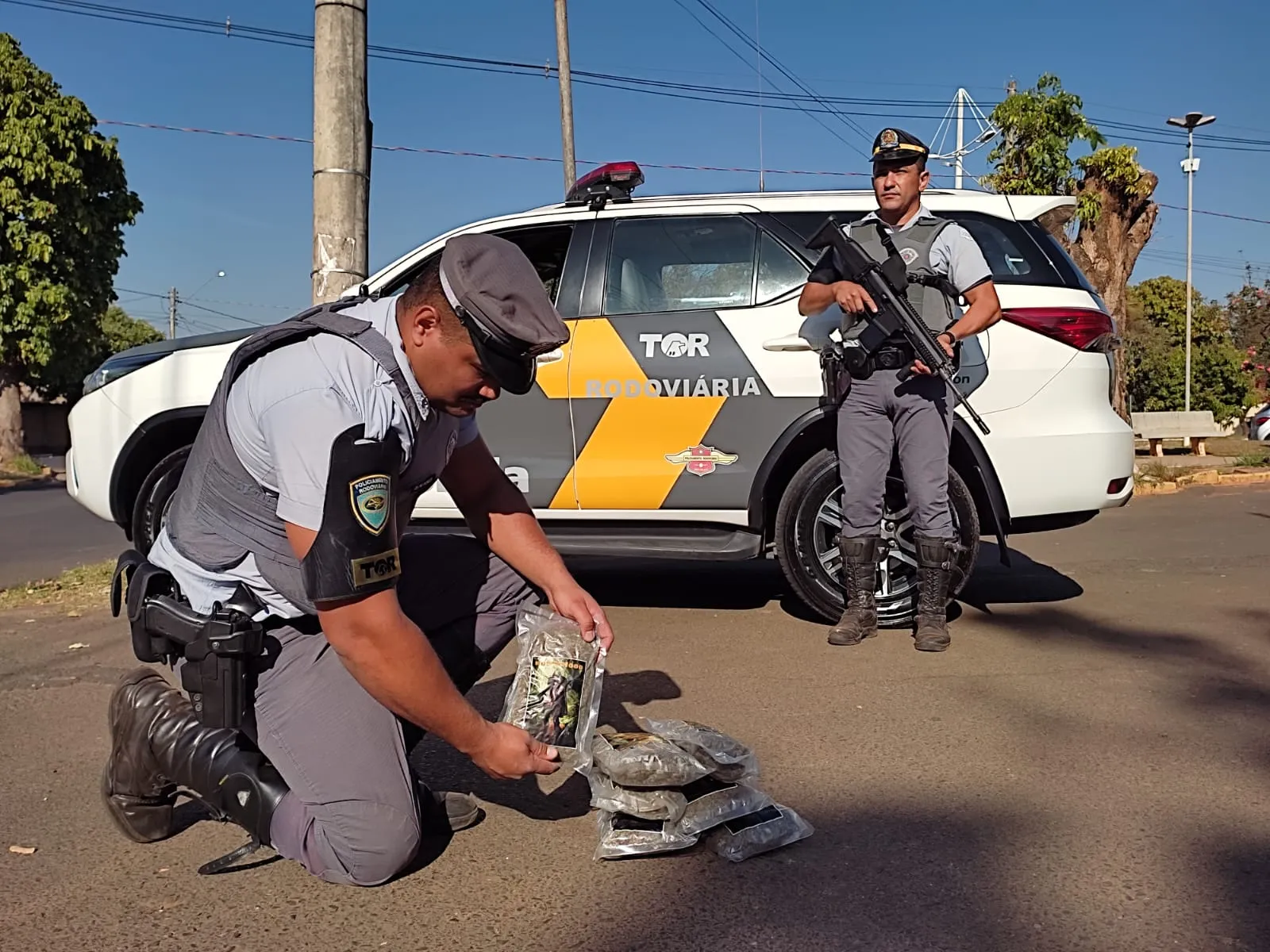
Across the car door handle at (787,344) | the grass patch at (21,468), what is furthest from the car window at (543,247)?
the grass patch at (21,468)

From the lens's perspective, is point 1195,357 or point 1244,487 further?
point 1195,357

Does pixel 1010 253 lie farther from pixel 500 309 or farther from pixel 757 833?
pixel 500 309

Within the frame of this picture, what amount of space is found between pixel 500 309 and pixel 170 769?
4.67 ft

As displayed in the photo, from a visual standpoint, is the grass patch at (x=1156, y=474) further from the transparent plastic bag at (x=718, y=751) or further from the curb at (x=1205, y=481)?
the transparent plastic bag at (x=718, y=751)

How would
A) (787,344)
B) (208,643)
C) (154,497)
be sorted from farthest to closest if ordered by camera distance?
1. (154,497)
2. (787,344)
3. (208,643)

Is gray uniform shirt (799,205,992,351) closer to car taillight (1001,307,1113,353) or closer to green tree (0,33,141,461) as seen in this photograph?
car taillight (1001,307,1113,353)

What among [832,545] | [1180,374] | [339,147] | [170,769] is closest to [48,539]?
[339,147]

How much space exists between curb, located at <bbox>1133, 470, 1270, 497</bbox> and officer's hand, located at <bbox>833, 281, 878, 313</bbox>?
762cm

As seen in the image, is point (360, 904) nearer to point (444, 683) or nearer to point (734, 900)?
point (444, 683)

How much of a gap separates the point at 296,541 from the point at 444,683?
0.42 m

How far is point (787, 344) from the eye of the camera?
5.04m

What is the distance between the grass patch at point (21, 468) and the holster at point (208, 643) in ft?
70.7

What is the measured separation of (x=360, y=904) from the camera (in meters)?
2.55

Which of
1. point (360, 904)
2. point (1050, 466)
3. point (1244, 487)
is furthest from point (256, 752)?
point (1244, 487)
